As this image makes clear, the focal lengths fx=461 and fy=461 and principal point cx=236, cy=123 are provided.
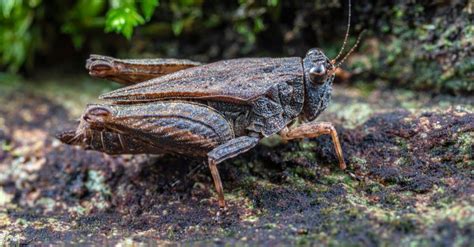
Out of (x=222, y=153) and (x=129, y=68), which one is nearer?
(x=222, y=153)

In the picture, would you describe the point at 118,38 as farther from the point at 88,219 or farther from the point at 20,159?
the point at 88,219

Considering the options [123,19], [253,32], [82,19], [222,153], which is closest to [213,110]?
[222,153]

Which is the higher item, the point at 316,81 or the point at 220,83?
the point at 220,83

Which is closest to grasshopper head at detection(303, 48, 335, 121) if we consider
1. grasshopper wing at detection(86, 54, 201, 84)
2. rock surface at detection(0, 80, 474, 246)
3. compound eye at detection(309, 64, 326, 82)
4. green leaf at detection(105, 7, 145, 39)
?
compound eye at detection(309, 64, 326, 82)

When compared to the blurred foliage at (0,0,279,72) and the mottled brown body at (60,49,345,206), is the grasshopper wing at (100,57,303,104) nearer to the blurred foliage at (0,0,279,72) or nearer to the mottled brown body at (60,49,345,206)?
→ the mottled brown body at (60,49,345,206)

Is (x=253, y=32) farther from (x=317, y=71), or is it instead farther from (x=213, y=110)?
(x=213, y=110)

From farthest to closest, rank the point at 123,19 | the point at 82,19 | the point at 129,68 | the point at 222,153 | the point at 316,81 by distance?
the point at 82,19 < the point at 123,19 < the point at 129,68 < the point at 316,81 < the point at 222,153

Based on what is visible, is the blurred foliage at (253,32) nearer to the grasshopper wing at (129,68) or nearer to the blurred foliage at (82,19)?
the blurred foliage at (82,19)

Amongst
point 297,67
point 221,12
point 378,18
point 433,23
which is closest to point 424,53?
point 433,23
